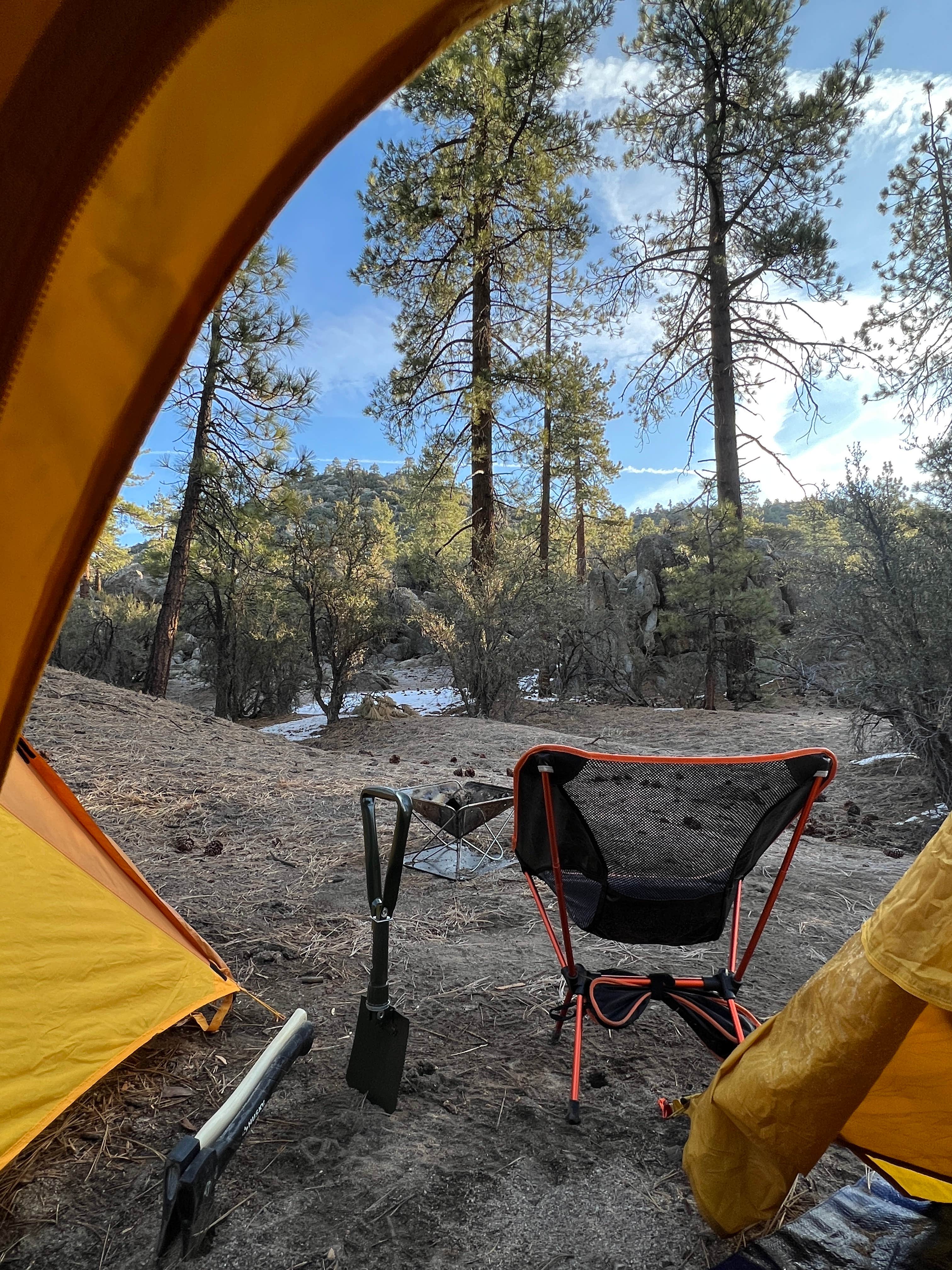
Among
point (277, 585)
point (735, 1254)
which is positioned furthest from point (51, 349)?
point (277, 585)

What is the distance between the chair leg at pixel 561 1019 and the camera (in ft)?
6.23

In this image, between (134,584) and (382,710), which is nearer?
(382,710)

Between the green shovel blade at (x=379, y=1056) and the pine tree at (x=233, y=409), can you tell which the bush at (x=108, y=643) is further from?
the green shovel blade at (x=379, y=1056)

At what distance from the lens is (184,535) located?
31.2ft

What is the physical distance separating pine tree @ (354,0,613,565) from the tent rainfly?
30.0 feet

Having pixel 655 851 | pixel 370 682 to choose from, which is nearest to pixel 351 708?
pixel 370 682

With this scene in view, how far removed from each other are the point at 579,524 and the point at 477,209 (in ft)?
35.0

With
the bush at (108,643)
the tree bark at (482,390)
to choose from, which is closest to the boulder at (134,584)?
the bush at (108,643)

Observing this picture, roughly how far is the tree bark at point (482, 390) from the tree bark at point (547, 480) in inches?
43.6

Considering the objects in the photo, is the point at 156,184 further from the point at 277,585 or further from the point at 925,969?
the point at 277,585

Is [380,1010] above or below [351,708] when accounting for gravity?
below

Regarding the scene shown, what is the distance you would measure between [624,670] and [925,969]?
35.3 feet

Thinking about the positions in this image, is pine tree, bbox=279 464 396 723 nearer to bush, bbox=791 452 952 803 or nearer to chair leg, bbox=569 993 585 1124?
bush, bbox=791 452 952 803

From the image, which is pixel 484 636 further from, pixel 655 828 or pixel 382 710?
pixel 655 828
